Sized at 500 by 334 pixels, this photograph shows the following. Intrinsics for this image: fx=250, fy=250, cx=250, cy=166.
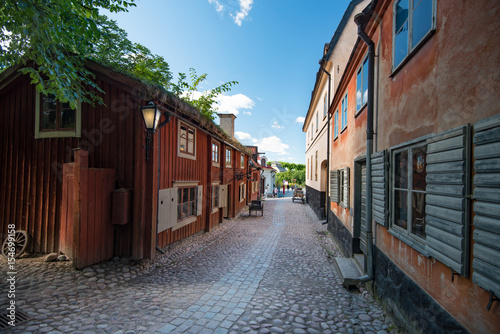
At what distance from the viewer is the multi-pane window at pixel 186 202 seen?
24.2 ft

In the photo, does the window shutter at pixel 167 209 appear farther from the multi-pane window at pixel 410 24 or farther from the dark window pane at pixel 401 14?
the dark window pane at pixel 401 14

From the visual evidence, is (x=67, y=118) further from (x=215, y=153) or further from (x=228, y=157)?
(x=228, y=157)

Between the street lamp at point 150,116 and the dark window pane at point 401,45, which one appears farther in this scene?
the street lamp at point 150,116

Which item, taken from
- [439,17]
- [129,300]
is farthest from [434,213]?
[129,300]

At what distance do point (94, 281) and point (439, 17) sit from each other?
639 centimetres

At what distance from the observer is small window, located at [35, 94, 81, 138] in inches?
232

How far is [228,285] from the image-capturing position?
188 inches

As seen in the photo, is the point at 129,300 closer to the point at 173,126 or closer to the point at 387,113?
the point at 173,126

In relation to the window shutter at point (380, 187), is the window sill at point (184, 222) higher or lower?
lower

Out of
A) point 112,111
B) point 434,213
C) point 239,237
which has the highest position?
point 112,111

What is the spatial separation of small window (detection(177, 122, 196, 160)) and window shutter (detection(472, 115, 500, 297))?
259 inches

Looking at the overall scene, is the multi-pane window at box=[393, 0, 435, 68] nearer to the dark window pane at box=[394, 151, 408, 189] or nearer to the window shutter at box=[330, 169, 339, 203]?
the dark window pane at box=[394, 151, 408, 189]

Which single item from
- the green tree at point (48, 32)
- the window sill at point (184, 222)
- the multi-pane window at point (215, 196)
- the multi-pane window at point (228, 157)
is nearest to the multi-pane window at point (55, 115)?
the green tree at point (48, 32)

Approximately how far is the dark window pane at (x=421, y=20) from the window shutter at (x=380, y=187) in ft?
5.39
